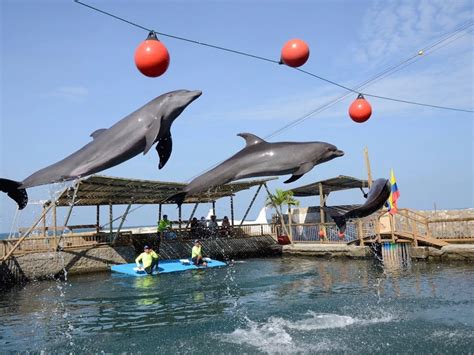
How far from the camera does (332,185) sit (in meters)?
26.3

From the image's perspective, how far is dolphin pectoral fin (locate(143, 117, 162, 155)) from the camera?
4.65 metres

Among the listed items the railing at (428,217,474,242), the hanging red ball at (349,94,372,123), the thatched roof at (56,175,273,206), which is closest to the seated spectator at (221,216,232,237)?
the thatched roof at (56,175,273,206)

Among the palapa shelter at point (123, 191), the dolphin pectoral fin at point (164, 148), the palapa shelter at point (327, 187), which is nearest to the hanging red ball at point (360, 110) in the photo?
the dolphin pectoral fin at point (164, 148)

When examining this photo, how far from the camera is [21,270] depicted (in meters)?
16.9

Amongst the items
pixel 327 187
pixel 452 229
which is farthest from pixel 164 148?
pixel 327 187

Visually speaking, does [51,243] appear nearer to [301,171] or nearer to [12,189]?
[12,189]

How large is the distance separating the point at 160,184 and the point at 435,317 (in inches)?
510

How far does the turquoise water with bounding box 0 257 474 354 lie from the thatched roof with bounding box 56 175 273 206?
3.55 m

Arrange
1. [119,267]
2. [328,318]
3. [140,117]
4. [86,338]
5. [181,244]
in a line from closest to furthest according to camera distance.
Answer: [140,117]
[86,338]
[328,318]
[119,267]
[181,244]

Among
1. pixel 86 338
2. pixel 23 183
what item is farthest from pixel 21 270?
pixel 23 183

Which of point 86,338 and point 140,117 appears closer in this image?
point 140,117

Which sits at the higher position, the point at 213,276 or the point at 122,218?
the point at 122,218

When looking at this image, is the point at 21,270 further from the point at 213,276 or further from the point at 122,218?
the point at 213,276

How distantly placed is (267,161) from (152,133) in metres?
1.86
